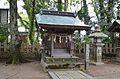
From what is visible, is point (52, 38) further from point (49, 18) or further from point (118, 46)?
point (118, 46)

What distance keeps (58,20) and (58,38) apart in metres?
1.23

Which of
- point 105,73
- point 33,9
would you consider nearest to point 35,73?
point 105,73

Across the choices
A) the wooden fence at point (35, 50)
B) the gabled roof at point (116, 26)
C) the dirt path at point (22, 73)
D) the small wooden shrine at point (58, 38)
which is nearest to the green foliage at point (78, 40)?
the wooden fence at point (35, 50)

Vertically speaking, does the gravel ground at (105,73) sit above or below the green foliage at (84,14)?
below

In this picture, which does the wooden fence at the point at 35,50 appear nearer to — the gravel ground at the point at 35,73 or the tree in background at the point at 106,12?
the tree in background at the point at 106,12

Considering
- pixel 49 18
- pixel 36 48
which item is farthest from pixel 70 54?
pixel 36 48

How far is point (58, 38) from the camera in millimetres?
14016

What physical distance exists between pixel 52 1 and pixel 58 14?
10651 millimetres

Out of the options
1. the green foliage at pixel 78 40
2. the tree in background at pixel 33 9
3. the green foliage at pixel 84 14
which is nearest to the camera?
the green foliage at pixel 78 40

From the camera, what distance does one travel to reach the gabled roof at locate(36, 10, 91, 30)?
12509mm

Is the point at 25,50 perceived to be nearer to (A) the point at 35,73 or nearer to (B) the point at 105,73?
(A) the point at 35,73

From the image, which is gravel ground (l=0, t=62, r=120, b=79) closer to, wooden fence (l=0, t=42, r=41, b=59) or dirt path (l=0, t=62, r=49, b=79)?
dirt path (l=0, t=62, r=49, b=79)

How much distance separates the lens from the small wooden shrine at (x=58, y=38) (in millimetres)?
12602

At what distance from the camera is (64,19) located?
14219 mm
